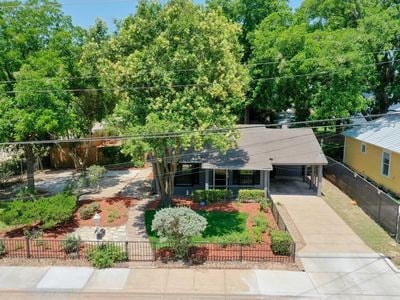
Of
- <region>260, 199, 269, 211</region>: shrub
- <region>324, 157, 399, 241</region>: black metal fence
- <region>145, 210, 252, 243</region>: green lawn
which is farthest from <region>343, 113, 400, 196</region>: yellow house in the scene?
<region>145, 210, 252, 243</region>: green lawn

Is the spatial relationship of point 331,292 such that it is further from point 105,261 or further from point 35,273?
point 35,273

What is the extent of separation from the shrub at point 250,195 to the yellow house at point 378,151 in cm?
733

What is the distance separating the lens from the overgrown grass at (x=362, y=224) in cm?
1639

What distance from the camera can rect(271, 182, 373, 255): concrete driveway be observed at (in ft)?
54.5

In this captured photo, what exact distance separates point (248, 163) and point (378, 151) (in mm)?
8206

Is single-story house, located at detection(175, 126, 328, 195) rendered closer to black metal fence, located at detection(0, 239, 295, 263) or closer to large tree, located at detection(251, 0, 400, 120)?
large tree, located at detection(251, 0, 400, 120)

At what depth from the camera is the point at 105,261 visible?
1470 centimetres

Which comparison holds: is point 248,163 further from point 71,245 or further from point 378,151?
point 71,245

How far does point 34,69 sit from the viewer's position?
21000 millimetres

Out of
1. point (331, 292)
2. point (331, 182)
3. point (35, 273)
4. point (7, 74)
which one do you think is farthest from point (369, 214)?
point (7, 74)

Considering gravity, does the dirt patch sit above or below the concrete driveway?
above

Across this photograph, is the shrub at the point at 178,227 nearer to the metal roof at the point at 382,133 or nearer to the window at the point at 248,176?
the window at the point at 248,176

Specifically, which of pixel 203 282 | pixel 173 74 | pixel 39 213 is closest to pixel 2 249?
pixel 39 213

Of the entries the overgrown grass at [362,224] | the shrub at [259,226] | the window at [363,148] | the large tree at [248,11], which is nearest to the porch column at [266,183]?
the shrub at [259,226]
